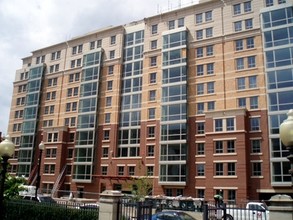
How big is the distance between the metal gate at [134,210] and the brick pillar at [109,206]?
0.17m

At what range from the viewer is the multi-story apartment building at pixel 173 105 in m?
39.4

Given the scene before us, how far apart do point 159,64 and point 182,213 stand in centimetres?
3196

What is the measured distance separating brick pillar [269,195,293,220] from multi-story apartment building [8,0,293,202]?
28929mm

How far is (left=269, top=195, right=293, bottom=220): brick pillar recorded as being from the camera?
952 centimetres

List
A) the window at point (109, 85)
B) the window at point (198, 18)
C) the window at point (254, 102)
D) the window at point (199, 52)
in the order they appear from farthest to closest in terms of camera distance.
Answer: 1. the window at point (109, 85)
2. the window at point (198, 18)
3. the window at point (199, 52)
4. the window at point (254, 102)

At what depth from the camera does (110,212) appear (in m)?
13.3

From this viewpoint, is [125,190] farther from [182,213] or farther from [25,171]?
[182,213]

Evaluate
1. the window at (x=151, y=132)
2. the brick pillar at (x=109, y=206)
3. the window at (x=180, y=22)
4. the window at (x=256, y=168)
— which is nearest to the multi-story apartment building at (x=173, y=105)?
the window at (x=151, y=132)

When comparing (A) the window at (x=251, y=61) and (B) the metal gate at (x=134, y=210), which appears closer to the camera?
(B) the metal gate at (x=134, y=210)

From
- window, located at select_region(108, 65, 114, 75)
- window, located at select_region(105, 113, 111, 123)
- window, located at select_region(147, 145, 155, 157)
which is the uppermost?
window, located at select_region(108, 65, 114, 75)

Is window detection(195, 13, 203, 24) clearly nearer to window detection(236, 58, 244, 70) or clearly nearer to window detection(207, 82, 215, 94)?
window detection(236, 58, 244, 70)

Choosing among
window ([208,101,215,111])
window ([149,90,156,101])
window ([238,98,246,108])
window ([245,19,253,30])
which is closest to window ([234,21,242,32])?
window ([245,19,253,30])

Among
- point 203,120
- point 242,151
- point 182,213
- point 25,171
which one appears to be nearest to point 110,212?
point 182,213

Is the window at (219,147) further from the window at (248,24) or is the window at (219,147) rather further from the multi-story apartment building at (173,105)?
the window at (248,24)
